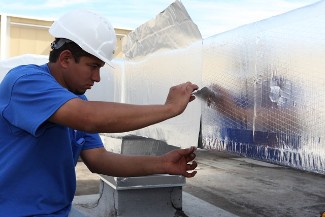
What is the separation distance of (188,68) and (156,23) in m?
0.59

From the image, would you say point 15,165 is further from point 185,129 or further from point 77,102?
point 185,129

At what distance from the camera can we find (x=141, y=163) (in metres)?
2.01

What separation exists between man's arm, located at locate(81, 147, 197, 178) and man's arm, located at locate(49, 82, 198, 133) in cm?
53

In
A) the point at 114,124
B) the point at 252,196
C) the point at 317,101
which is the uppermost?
the point at 317,101

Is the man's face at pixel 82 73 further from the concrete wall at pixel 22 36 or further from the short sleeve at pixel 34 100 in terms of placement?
the concrete wall at pixel 22 36

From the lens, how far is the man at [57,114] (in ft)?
4.43

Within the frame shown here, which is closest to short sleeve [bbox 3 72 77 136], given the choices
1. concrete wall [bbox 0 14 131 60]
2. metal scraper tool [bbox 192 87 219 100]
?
metal scraper tool [bbox 192 87 219 100]

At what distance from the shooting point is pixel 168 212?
3.87m

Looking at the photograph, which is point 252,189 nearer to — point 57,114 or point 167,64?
point 167,64

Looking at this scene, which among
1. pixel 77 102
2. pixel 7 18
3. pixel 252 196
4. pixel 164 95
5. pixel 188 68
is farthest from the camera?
pixel 7 18

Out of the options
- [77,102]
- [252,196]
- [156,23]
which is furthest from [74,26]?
[252,196]

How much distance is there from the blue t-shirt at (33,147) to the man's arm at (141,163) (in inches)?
12.6

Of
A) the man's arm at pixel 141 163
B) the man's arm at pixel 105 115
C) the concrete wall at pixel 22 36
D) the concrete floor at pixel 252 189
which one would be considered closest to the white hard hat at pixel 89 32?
the man's arm at pixel 105 115

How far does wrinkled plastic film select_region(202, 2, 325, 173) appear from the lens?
160 centimetres
